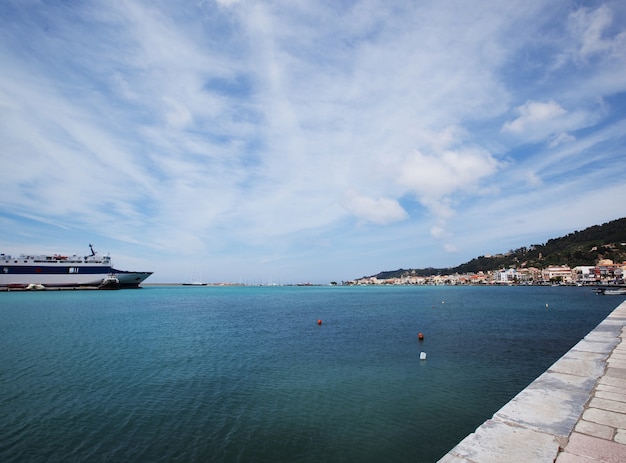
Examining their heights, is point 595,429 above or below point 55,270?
below

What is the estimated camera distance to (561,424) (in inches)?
273

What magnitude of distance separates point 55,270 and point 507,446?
14966 cm

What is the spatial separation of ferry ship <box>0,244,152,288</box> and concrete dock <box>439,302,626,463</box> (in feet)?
484

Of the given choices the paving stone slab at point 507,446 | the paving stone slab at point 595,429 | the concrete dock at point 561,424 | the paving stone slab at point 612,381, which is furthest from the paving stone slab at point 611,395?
the paving stone slab at point 507,446

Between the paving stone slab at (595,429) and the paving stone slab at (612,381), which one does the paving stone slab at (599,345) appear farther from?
the paving stone slab at (595,429)

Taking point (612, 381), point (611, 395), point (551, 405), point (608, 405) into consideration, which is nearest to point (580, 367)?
point (612, 381)

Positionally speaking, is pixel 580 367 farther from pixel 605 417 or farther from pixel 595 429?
pixel 595 429

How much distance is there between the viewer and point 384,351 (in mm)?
23812

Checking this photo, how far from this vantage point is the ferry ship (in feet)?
373

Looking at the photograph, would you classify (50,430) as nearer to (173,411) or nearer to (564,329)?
(173,411)

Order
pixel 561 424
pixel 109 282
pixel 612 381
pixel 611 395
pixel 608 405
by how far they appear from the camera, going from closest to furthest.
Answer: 1. pixel 561 424
2. pixel 608 405
3. pixel 611 395
4. pixel 612 381
5. pixel 109 282

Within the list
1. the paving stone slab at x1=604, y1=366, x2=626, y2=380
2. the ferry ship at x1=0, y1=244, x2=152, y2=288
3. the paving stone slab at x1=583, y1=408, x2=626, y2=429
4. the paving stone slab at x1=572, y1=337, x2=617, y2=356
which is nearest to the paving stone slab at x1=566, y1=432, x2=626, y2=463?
the paving stone slab at x1=583, y1=408, x2=626, y2=429

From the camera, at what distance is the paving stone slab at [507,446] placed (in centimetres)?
570

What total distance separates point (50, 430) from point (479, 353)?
2339 centimetres
